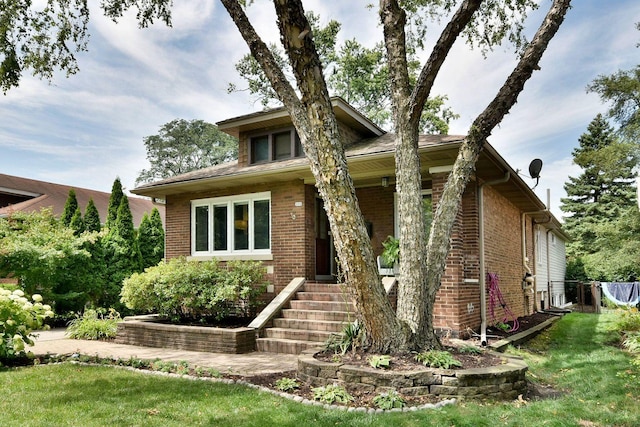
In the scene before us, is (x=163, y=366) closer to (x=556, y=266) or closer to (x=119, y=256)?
(x=119, y=256)

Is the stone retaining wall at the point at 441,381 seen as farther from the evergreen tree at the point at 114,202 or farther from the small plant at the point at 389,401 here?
the evergreen tree at the point at 114,202

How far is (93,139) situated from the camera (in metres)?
22.1

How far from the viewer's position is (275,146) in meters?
11.2

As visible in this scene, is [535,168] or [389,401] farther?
[535,168]

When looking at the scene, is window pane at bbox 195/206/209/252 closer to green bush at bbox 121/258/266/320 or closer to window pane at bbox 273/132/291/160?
green bush at bbox 121/258/266/320

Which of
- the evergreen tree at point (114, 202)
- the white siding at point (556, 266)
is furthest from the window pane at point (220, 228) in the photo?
the white siding at point (556, 266)

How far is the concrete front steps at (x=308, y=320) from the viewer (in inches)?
305

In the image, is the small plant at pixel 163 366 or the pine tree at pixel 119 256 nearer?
the small plant at pixel 163 366

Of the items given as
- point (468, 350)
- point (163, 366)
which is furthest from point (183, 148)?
point (468, 350)

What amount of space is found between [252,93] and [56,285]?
1293 cm

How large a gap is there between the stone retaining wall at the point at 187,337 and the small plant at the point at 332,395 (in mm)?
3207

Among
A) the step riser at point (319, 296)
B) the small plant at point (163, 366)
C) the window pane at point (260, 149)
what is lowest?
the small plant at point (163, 366)

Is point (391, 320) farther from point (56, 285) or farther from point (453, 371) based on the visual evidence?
point (56, 285)

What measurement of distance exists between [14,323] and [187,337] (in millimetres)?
2677
